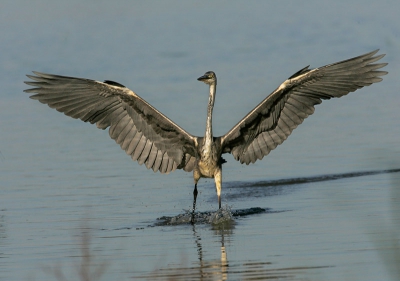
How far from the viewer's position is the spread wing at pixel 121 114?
1091 centimetres

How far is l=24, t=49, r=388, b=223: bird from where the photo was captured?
10.8 metres

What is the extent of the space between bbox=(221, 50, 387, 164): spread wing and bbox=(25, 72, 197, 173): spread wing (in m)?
0.74

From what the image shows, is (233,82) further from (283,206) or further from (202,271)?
(202,271)

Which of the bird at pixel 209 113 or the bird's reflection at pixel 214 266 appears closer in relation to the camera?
the bird's reflection at pixel 214 266

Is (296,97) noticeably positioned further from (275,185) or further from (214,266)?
(214,266)

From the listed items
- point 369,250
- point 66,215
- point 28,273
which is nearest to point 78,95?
point 66,215

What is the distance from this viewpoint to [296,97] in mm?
10922

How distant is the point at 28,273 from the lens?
7.80 m

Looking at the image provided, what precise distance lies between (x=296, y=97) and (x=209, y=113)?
1209 millimetres

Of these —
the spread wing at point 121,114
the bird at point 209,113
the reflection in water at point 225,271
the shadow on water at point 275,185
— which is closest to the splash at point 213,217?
the bird at point 209,113

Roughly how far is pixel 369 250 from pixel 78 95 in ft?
15.3

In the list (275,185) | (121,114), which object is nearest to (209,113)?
(121,114)

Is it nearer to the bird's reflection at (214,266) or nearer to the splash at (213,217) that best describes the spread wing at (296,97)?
the splash at (213,217)

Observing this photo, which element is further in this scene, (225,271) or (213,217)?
(213,217)
